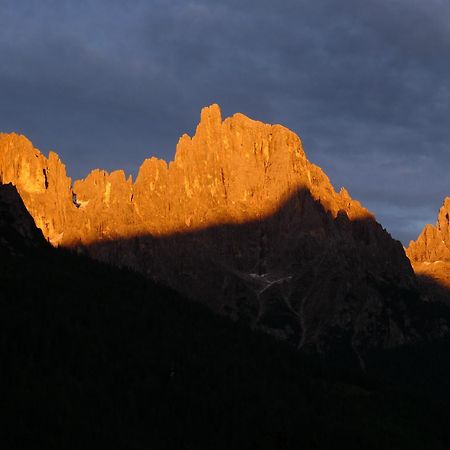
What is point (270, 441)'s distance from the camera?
18388 centimetres

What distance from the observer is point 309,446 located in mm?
196125

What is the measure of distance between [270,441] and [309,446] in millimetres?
13855

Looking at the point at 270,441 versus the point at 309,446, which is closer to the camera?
the point at 270,441
